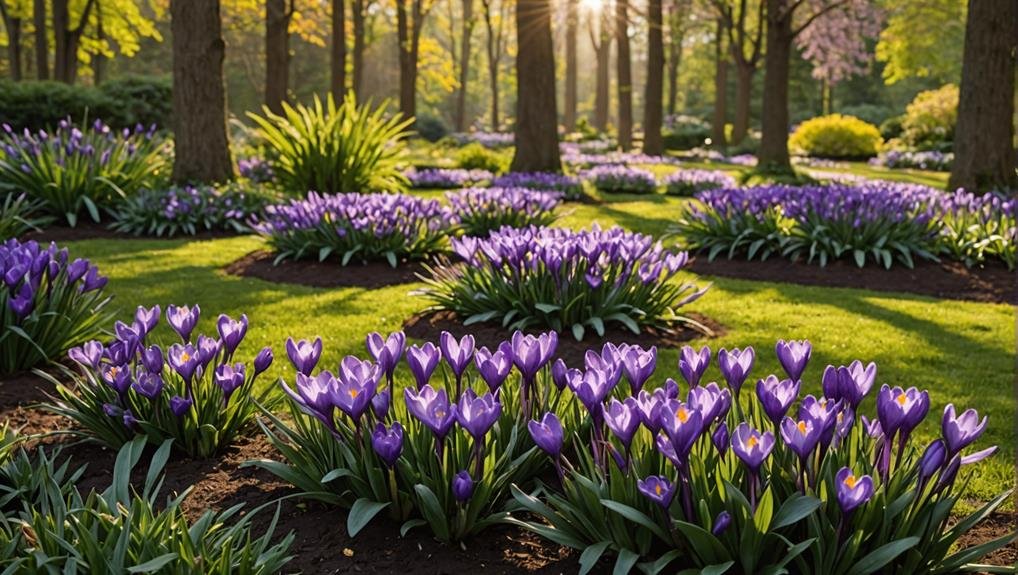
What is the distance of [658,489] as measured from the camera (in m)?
2.24

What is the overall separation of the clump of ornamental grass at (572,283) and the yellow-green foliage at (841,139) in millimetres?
25837

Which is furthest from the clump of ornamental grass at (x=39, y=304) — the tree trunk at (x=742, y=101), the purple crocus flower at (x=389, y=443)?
the tree trunk at (x=742, y=101)

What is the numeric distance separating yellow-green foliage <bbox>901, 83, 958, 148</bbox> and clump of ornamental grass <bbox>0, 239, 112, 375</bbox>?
1103 inches

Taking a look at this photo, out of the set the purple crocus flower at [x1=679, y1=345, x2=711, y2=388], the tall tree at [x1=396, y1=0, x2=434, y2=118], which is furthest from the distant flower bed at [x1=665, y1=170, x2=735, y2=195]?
the purple crocus flower at [x1=679, y1=345, x2=711, y2=388]

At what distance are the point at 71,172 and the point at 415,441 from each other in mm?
8897

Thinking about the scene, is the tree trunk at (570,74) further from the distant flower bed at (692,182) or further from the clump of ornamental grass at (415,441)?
the clump of ornamental grass at (415,441)

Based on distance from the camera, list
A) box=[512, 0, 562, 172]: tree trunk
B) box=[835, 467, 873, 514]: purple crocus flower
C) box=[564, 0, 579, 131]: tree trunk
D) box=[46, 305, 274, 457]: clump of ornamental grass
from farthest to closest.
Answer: box=[564, 0, 579, 131]: tree trunk → box=[512, 0, 562, 172]: tree trunk → box=[46, 305, 274, 457]: clump of ornamental grass → box=[835, 467, 873, 514]: purple crocus flower

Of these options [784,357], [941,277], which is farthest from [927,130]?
[784,357]

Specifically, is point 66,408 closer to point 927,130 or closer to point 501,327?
point 501,327

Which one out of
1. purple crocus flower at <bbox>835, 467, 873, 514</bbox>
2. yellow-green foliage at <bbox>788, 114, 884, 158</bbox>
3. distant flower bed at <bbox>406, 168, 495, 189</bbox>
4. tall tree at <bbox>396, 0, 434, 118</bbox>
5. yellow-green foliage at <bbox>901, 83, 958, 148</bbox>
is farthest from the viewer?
yellow-green foliage at <bbox>788, 114, 884, 158</bbox>

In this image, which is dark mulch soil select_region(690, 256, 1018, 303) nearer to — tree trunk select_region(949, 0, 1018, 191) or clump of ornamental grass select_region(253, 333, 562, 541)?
tree trunk select_region(949, 0, 1018, 191)

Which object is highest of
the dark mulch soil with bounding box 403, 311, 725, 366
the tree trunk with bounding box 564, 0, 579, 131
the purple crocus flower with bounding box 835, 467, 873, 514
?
the tree trunk with bounding box 564, 0, 579, 131

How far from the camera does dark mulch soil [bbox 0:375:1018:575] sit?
8.33ft

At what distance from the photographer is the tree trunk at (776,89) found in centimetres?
1829
